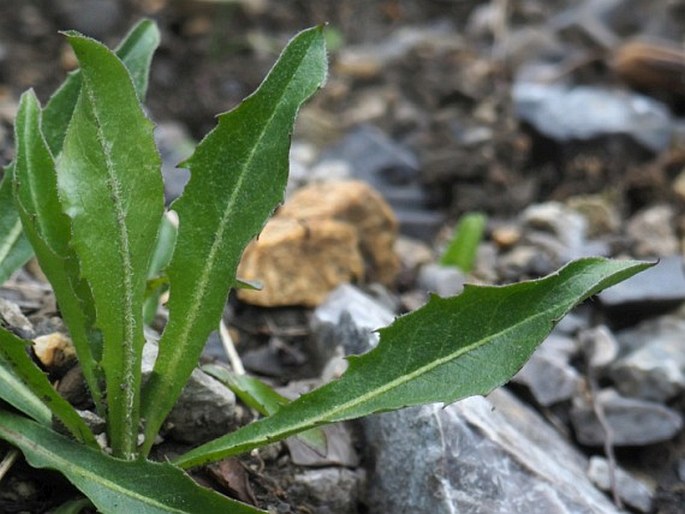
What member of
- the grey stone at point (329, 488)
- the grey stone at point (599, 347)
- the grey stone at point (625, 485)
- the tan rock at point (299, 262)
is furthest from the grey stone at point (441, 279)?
the grey stone at point (329, 488)

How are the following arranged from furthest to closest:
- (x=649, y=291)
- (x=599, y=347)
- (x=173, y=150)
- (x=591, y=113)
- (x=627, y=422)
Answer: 1. (x=591, y=113)
2. (x=173, y=150)
3. (x=649, y=291)
4. (x=599, y=347)
5. (x=627, y=422)

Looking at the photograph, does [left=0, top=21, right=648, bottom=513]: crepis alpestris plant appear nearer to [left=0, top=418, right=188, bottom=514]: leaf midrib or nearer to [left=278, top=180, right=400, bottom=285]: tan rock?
[left=0, top=418, right=188, bottom=514]: leaf midrib

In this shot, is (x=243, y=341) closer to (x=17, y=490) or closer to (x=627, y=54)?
(x=17, y=490)

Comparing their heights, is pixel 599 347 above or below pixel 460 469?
below

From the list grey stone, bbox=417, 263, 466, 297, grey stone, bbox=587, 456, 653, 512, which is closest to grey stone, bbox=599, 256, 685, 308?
grey stone, bbox=417, 263, 466, 297

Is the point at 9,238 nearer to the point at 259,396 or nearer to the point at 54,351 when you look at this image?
the point at 54,351

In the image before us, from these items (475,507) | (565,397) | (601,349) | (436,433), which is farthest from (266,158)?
(601,349)

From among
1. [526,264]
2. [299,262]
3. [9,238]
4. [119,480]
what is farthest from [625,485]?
[9,238]
